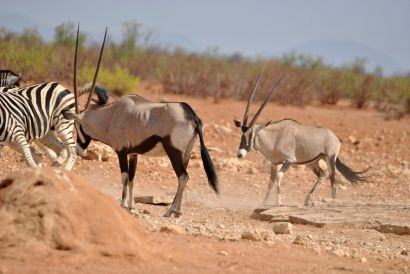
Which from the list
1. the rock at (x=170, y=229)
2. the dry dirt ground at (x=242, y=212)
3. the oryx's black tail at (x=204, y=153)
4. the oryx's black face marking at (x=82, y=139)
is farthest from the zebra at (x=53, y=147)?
the rock at (x=170, y=229)

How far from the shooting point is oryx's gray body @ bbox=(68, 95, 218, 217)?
9.64m

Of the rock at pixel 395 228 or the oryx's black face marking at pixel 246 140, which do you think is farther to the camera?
the oryx's black face marking at pixel 246 140

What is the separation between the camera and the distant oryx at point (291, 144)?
12758 mm

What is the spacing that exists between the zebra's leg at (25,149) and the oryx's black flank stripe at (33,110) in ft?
0.28

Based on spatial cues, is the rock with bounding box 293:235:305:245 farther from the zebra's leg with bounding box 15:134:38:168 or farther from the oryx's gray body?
the zebra's leg with bounding box 15:134:38:168

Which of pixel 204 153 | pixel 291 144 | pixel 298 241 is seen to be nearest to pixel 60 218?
pixel 298 241

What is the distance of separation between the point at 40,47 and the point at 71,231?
705 inches

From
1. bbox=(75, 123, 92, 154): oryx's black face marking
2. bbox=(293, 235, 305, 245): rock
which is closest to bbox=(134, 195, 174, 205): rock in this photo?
bbox=(75, 123, 92, 154): oryx's black face marking

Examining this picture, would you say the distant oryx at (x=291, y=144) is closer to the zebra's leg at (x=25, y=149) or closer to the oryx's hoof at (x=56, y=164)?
the oryx's hoof at (x=56, y=164)

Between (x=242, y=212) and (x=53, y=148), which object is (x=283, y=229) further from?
(x=53, y=148)

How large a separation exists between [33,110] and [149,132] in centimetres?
240

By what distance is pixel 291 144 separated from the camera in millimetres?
12992

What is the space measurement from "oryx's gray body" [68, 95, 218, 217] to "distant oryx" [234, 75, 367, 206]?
9.34 ft

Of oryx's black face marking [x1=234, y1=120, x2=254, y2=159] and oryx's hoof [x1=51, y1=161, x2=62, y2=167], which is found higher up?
oryx's black face marking [x1=234, y1=120, x2=254, y2=159]
